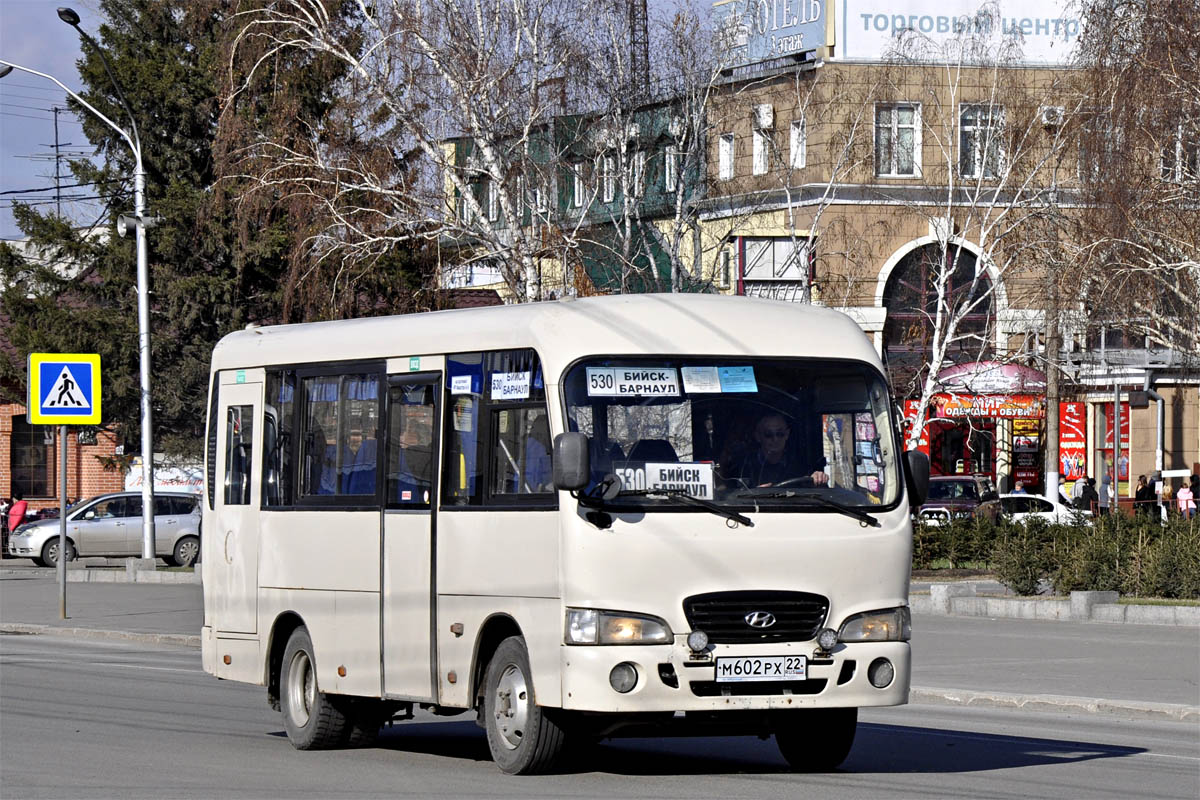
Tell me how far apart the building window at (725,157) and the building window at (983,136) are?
522cm

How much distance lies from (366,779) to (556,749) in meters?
1.15

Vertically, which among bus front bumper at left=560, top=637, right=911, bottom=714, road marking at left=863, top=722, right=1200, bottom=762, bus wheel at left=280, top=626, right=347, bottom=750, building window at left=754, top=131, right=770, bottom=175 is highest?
building window at left=754, top=131, right=770, bottom=175

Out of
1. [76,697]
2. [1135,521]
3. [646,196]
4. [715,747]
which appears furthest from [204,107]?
[715,747]

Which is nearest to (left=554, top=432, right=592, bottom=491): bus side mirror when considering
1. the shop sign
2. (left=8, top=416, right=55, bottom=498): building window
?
the shop sign

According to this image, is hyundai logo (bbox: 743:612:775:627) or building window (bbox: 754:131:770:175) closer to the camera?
hyundai logo (bbox: 743:612:775:627)

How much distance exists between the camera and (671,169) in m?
34.2

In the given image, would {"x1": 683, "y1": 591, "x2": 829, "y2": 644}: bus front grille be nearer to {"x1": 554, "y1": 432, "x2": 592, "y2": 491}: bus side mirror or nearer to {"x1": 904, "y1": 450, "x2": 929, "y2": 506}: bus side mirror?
{"x1": 554, "y1": 432, "x2": 592, "y2": 491}: bus side mirror

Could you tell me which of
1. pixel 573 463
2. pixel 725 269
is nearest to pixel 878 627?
pixel 573 463

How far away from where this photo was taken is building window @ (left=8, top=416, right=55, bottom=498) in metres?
59.4

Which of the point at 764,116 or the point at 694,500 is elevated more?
the point at 764,116

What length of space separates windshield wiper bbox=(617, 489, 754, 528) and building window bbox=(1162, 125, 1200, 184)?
20.2 meters

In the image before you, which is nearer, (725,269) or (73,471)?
(725,269)

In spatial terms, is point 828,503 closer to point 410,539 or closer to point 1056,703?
point 410,539

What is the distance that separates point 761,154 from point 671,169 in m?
3.67
